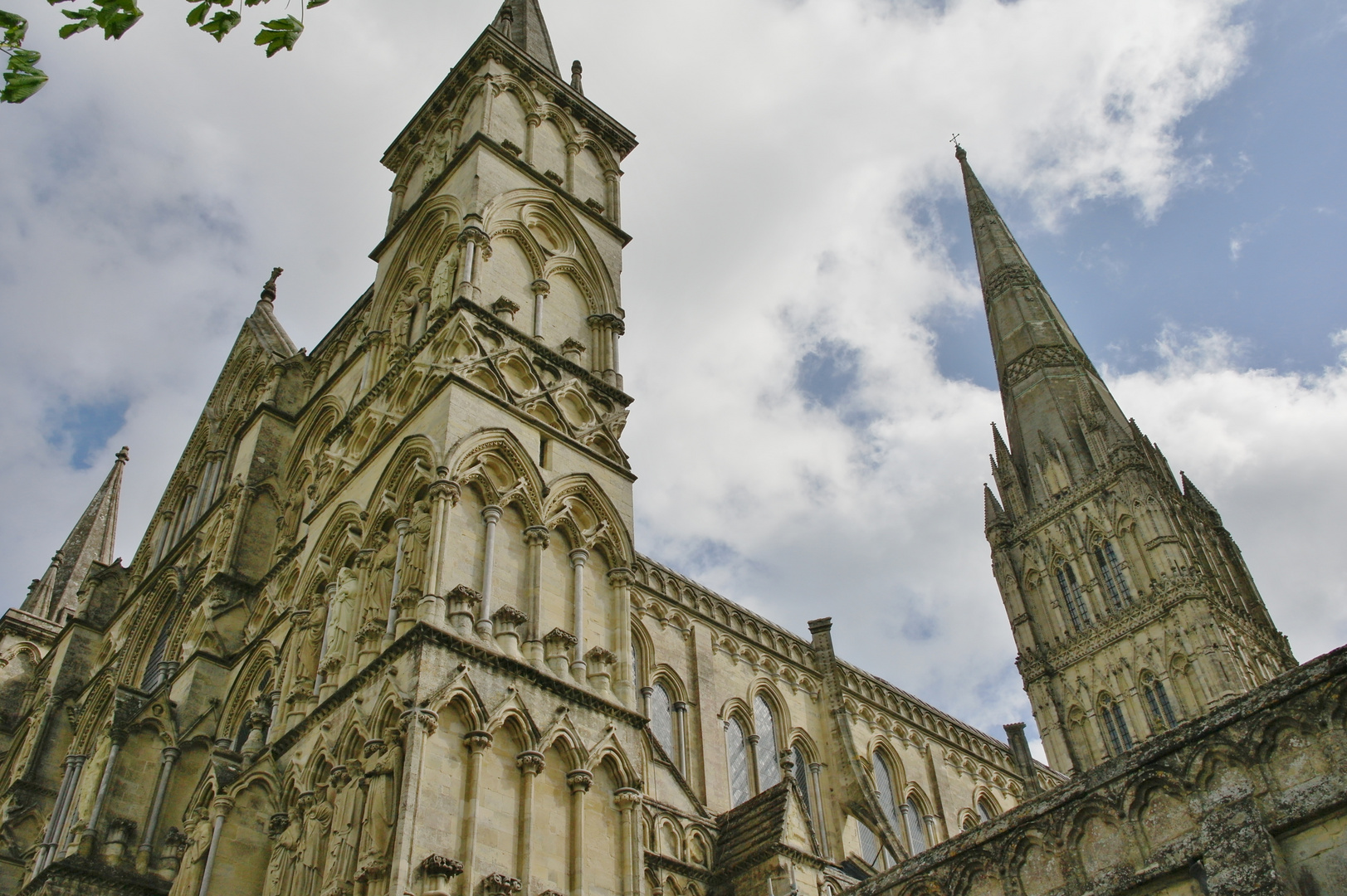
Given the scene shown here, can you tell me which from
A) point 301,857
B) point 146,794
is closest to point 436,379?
point 301,857

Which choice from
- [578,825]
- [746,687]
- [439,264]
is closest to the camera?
[578,825]

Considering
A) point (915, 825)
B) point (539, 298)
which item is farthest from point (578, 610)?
point (915, 825)

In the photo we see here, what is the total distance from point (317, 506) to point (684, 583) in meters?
8.40

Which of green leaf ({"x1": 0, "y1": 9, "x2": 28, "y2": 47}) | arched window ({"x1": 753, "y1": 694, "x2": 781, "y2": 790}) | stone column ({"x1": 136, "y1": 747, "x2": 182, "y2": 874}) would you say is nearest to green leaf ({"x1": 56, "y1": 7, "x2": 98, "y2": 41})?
green leaf ({"x1": 0, "y1": 9, "x2": 28, "y2": 47})

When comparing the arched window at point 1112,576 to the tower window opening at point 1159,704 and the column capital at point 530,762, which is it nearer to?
the tower window opening at point 1159,704

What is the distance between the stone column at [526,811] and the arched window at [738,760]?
9419 mm

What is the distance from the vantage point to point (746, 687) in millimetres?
21812

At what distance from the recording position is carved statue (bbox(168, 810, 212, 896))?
12.3 metres

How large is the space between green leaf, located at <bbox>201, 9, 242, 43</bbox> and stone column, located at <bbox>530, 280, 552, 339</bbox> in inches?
432

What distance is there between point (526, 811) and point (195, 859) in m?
4.64

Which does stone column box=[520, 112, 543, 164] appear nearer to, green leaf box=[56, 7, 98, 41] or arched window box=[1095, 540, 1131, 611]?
green leaf box=[56, 7, 98, 41]

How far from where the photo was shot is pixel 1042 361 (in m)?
50.9

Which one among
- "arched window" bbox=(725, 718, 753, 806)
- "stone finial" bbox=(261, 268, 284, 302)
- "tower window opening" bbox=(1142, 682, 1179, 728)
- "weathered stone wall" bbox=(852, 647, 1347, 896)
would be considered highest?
"stone finial" bbox=(261, 268, 284, 302)

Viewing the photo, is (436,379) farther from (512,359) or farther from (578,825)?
(578,825)
